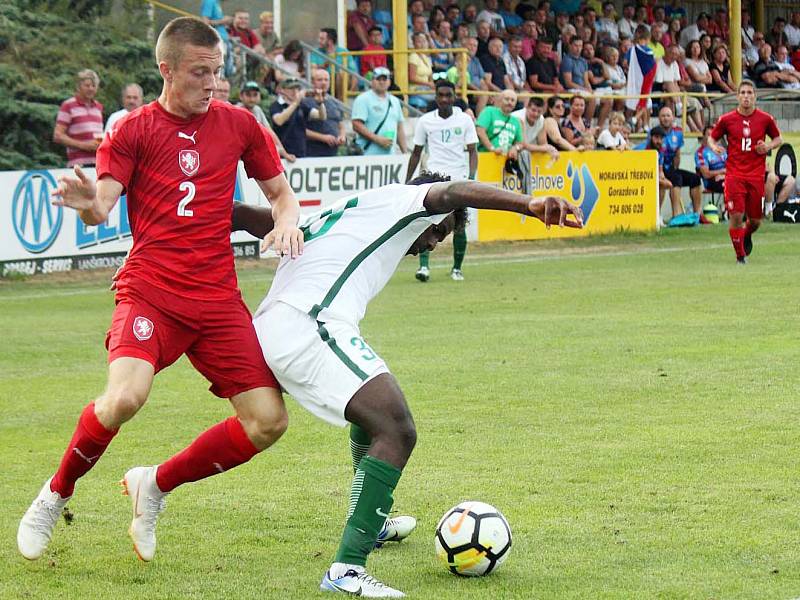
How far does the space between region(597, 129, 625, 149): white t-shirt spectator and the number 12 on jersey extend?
728 inches

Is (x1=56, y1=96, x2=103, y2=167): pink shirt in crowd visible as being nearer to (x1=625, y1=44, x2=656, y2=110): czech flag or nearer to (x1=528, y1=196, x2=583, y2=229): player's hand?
(x1=528, y1=196, x2=583, y2=229): player's hand

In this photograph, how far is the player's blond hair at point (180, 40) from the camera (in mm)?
5348

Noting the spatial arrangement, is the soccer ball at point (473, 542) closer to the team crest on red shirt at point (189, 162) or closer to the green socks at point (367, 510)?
the green socks at point (367, 510)

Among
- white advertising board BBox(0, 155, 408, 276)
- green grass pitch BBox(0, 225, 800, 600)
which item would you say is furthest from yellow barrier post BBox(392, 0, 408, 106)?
green grass pitch BBox(0, 225, 800, 600)

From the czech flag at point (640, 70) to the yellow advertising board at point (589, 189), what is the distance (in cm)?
577

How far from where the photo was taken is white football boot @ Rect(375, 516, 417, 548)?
18.7 ft

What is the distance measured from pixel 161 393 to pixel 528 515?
4.06 meters

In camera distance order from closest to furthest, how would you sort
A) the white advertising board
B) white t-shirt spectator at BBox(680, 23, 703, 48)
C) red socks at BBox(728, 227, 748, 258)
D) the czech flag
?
the white advertising board
red socks at BBox(728, 227, 748, 258)
the czech flag
white t-shirt spectator at BBox(680, 23, 703, 48)

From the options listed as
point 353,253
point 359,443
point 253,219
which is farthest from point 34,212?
point 353,253

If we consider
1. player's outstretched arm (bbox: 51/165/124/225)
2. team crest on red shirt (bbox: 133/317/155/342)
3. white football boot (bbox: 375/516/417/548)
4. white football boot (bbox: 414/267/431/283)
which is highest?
player's outstretched arm (bbox: 51/165/124/225)

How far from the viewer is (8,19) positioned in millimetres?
21281

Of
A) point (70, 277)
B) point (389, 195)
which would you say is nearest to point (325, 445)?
point (389, 195)

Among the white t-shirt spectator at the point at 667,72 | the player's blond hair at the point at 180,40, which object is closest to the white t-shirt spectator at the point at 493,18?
the white t-shirt spectator at the point at 667,72

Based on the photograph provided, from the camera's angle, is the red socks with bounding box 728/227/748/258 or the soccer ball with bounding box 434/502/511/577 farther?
the red socks with bounding box 728/227/748/258
